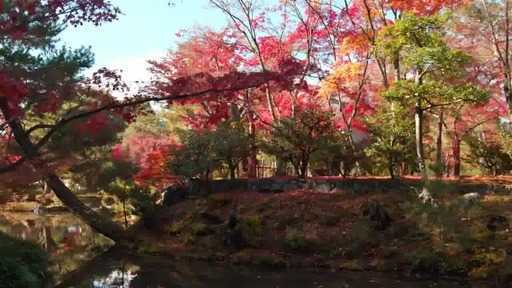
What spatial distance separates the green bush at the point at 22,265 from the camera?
7.52 metres

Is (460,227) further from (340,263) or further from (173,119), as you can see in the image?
(173,119)

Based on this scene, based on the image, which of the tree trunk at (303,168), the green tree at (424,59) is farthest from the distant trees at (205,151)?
the green tree at (424,59)

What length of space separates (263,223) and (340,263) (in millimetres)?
2914

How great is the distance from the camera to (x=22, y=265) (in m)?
7.93

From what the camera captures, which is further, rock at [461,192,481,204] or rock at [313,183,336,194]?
rock at [313,183,336,194]

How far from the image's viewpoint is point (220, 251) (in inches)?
499

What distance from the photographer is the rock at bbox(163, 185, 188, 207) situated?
1709 cm

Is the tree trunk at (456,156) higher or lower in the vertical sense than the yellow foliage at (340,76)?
lower

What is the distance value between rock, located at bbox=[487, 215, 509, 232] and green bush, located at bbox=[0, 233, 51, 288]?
8.88 metres

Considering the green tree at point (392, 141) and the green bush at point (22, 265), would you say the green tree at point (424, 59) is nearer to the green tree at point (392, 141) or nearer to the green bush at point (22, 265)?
the green tree at point (392, 141)

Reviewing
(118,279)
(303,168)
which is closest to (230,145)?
(303,168)

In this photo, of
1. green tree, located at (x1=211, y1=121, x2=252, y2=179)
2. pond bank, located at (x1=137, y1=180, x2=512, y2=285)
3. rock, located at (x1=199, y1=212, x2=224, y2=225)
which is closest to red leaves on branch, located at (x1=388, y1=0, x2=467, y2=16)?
pond bank, located at (x1=137, y1=180, x2=512, y2=285)

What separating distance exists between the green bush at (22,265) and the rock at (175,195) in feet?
26.3

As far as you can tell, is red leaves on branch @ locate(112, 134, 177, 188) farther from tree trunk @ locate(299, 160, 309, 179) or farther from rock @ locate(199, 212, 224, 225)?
tree trunk @ locate(299, 160, 309, 179)
